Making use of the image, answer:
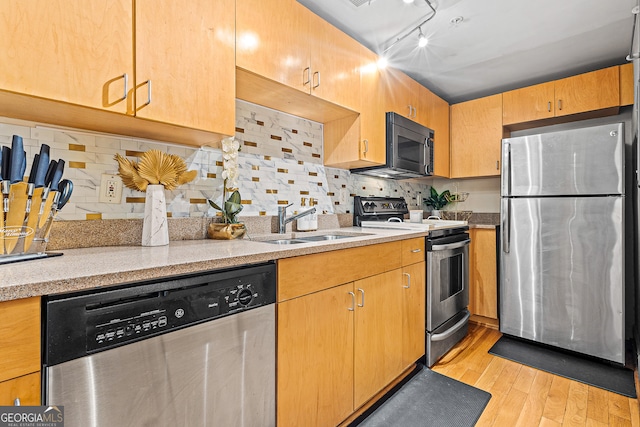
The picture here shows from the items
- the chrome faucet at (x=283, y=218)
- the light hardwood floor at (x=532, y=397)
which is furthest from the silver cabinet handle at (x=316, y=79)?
the light hardwood floor at (x=532, y=397)

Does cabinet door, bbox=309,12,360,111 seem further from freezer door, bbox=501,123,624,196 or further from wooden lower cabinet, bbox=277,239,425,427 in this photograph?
freezer door, bbox=501,123,624,196

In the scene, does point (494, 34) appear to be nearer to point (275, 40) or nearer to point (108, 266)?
point (275, 40)

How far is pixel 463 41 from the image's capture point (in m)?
2.22

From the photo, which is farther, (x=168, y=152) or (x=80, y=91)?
(x=168, y=152)

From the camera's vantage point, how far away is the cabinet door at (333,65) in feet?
5.71

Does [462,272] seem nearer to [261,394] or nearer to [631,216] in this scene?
[631,216]

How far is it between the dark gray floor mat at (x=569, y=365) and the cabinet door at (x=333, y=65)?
2.23 m

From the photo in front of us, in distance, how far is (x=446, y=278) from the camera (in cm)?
227

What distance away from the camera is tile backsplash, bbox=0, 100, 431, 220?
1223 millimetres

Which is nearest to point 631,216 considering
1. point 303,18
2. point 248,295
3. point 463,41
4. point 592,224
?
point 592,224

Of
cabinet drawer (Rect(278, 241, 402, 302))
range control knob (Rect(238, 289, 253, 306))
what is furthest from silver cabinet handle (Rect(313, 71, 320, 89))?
range control knob (Rect(238, 289, 253, 306))

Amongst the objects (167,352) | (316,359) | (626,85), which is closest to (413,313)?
(316,359)

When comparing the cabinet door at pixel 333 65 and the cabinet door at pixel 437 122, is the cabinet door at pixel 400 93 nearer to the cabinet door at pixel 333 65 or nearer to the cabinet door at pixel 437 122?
the cabinet door at pixel 437 122

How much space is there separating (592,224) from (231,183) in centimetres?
257
